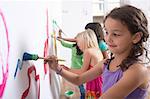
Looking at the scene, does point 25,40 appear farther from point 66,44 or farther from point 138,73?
point 66,44

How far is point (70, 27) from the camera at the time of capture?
7.53 ft

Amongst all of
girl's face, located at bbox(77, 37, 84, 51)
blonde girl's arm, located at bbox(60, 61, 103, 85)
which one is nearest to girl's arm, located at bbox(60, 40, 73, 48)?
girl's face, located at bbox(77, 37, 84, 51)

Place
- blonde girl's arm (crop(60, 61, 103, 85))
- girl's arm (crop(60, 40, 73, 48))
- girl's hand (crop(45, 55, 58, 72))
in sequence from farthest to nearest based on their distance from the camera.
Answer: girl's arm (crop(60, 40, 73, 48)) < blonde girl's arm (crop(60, 61, 103, 85)) < girl's hand (crop(45, 55, 58, 72))

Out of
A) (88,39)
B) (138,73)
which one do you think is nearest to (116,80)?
(138,73)

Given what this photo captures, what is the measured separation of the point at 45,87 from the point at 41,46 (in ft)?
0.65

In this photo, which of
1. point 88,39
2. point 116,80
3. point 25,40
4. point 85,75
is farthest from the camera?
point 88,39

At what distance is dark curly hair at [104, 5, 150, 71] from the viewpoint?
95cm

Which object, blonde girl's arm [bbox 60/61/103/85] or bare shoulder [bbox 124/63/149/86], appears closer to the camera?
bare shoulder [bbox 124/63/149/86]

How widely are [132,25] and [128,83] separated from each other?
0.20m

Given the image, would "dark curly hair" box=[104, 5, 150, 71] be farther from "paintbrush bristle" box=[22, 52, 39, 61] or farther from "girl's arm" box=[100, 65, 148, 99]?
"paintbrush bristle" box=[22, 52, 39, 61]

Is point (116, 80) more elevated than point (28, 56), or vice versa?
point (28, 56)

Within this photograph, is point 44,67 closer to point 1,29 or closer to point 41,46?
point 41,46

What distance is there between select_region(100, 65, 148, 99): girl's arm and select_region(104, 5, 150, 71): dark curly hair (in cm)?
3

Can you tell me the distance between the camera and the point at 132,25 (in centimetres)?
95
